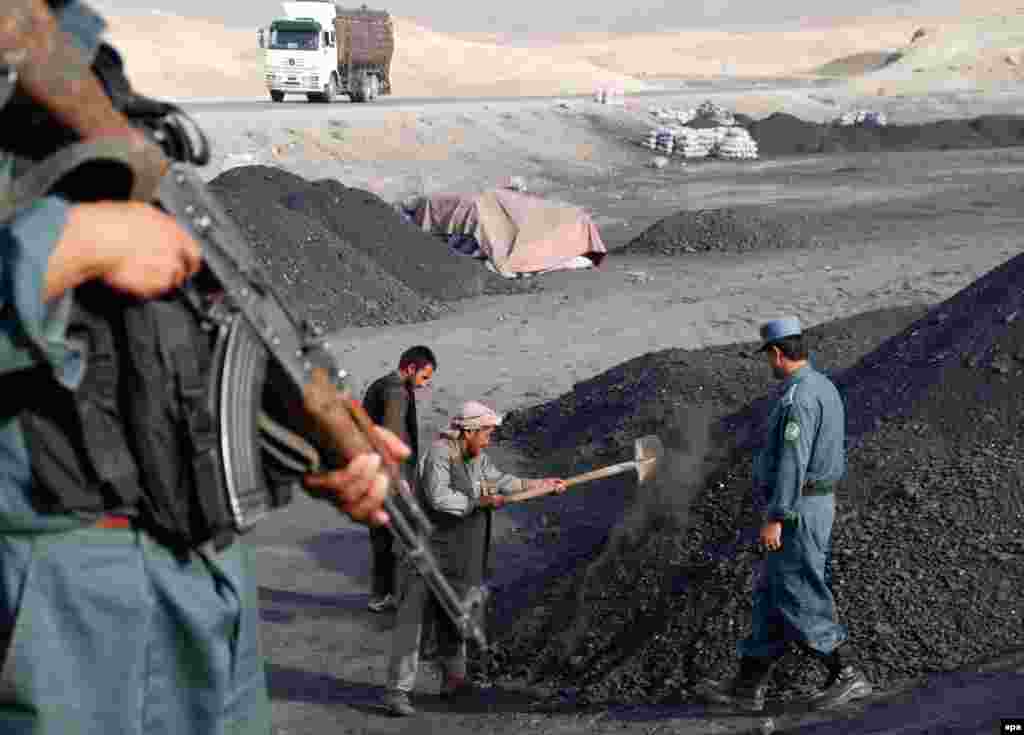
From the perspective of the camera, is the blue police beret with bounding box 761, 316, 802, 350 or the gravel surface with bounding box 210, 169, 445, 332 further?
the gravel surface with bounding box 210, 169, 445, 332

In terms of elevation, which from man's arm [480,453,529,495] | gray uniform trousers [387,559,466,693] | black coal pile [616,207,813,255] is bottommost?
black coal pile [616,207,813,255]

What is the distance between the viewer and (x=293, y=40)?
38.6 m

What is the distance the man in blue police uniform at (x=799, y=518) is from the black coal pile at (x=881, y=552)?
380 mm

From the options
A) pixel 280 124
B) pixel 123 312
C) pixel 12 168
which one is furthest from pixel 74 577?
pixel 280 124

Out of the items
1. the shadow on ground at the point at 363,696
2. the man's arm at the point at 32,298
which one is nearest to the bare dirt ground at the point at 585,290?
the shadow on ground at the point at 363,696

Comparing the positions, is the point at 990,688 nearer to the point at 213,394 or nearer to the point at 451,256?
the point at 213,394

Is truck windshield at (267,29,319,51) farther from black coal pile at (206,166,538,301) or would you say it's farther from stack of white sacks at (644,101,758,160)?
black coal pile at (206,166,538,301)

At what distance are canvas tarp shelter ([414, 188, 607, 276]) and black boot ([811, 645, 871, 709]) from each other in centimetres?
1446

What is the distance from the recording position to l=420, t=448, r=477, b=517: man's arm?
6.84 m

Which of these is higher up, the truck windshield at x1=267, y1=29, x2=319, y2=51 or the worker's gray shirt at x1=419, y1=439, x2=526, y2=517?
the worker's gray shirt at x1=419, y1=439, x2=526, y2=517

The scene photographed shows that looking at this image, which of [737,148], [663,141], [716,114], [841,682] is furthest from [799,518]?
[716,114]

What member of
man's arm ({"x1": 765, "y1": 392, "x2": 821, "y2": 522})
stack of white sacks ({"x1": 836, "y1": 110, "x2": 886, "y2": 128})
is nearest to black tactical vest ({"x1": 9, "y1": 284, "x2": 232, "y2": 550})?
man's arm ({"x1": 765, "y1": 392, "x2": 821, "y2": 522})

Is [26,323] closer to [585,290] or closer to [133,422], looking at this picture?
[133,422]

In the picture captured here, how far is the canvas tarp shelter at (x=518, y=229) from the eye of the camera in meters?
20.8
